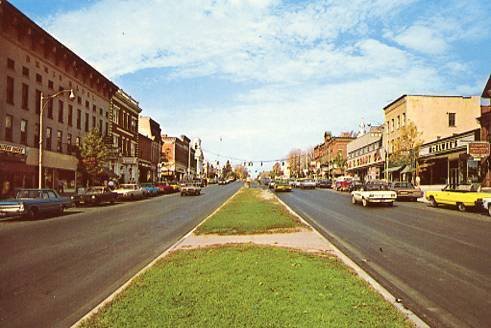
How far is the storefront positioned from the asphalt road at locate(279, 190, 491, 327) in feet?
70.7

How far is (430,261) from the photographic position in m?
9.84

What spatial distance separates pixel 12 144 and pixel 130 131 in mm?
33915

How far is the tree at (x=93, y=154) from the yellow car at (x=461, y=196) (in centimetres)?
2734

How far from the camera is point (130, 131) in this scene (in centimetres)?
6469

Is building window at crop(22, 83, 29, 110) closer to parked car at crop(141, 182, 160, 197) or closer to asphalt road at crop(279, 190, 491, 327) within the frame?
parked car at crop(141, 182, 160, 197)

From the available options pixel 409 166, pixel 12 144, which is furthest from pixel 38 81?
pixel 409 166

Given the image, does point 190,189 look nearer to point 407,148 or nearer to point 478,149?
point 407,148

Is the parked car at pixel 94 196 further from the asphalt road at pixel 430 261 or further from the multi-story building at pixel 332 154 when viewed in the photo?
the multi-story building at pixel 332 154

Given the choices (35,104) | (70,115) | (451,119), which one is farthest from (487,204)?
(451,119)

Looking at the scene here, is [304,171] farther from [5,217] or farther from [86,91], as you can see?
[5,217]

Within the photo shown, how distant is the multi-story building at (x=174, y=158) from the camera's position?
101 meters

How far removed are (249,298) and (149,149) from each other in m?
75.8

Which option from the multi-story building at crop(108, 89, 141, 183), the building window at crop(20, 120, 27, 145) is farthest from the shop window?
the multi-story building at crop(108, 89, 141, 183)

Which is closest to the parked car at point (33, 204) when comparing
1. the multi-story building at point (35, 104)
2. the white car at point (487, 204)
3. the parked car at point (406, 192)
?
the multi-story building at point (35, 104)
